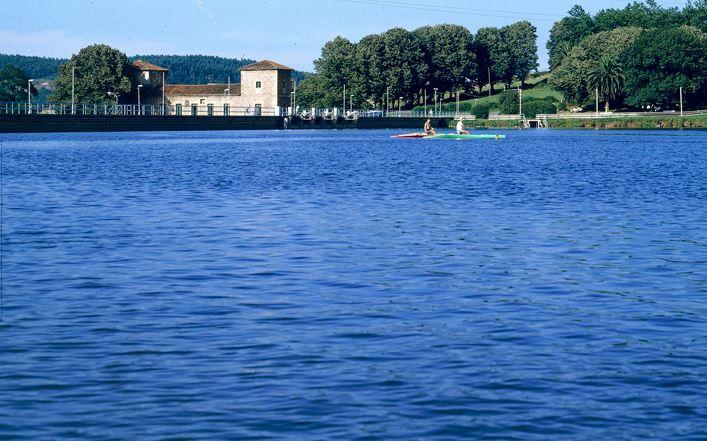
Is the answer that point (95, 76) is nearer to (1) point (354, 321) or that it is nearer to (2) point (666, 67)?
(2) point (666, 67)

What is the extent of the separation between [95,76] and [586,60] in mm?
81816

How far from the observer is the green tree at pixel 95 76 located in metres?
184

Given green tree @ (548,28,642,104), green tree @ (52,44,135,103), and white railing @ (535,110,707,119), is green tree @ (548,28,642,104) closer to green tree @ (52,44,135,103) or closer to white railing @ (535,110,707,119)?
white railing @ (535,110,707,119)

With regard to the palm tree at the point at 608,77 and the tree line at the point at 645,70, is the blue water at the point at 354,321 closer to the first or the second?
the tree line at the point at 645,70

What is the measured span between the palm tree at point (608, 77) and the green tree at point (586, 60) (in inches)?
55.1

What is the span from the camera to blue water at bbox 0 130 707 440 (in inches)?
461

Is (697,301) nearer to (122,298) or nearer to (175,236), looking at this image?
(122,298)

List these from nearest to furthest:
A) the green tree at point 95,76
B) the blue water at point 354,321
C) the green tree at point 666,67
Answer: the blue water at point 354,321 < the green tree at point 666,67 < the green tree at point 95,76

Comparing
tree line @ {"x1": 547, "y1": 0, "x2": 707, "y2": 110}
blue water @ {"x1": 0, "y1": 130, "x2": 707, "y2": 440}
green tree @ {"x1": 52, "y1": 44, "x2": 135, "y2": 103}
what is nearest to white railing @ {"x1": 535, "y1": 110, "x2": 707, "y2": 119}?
tree line @ {"x1": 547, "y1": 0, "x2": 707, "y2": 110}

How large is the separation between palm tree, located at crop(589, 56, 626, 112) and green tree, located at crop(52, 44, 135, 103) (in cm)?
7602

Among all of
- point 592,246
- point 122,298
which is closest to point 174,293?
point 122,298

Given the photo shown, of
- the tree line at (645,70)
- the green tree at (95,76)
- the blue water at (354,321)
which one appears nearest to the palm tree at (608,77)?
the tree line at (645,70)

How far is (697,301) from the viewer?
18.5 meters

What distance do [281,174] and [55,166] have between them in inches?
603
